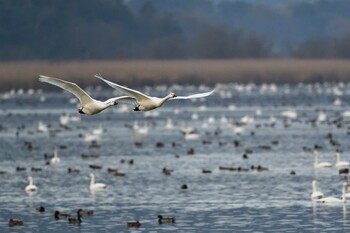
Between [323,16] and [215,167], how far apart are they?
109431 millimetres

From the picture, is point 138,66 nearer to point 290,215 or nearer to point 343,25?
point 290,215

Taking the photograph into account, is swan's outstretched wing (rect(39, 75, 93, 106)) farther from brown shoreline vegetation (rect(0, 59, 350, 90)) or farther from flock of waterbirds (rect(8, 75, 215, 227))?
brown shoreline vegetation (rect(0, 59, 350, 90))

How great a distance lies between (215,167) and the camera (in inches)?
1388

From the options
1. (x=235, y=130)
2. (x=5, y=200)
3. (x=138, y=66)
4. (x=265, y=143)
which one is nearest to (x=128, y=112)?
(x=138, y=66)

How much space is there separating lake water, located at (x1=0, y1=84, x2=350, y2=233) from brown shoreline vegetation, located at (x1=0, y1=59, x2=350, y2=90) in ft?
15.5

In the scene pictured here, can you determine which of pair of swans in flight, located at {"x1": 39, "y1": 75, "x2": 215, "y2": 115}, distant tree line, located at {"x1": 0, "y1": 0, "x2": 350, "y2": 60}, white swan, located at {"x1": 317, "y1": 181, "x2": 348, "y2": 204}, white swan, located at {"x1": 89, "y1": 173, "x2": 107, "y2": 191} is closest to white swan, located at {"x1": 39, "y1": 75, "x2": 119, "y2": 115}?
pair of swans in flight, located at {"x1": 39, "y1": 75, "x2": 215, "y2": 115}

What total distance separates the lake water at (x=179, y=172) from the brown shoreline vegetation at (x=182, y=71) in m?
4.73

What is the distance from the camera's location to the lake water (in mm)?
25453

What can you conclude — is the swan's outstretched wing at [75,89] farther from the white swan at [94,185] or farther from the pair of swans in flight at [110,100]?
the white swan at [94,185]

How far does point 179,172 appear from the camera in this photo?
34.2 m

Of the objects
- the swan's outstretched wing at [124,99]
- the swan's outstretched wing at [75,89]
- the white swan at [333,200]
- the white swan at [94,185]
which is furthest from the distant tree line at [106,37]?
the swan's outstretched wing at [75,89]

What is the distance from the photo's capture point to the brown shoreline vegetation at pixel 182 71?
6875 centimetres

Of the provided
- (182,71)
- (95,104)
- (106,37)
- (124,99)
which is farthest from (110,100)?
(106,37)

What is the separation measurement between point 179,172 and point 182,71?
152 ft
